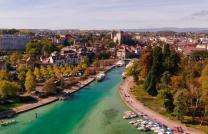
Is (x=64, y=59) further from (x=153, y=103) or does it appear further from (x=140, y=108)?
(x=140, y=108)

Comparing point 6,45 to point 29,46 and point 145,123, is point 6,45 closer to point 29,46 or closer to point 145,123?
point 29,46

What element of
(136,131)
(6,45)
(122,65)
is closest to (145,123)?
(136,131)

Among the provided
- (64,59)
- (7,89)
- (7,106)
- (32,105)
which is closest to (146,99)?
(32,105)

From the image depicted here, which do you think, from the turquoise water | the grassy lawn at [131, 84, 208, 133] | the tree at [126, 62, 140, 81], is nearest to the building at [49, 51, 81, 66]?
the tree at [126, 62, 140, 81]

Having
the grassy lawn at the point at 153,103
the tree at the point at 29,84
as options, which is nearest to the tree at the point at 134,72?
the grassy lawn at the point at 153,103

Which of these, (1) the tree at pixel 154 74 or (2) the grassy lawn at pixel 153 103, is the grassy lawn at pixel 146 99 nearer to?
(2) the grassy lawn at pixel 153 103

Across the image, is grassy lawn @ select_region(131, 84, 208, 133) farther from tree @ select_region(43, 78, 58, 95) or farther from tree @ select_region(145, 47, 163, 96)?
tree @ select_region(43, 78, 58, 95)
